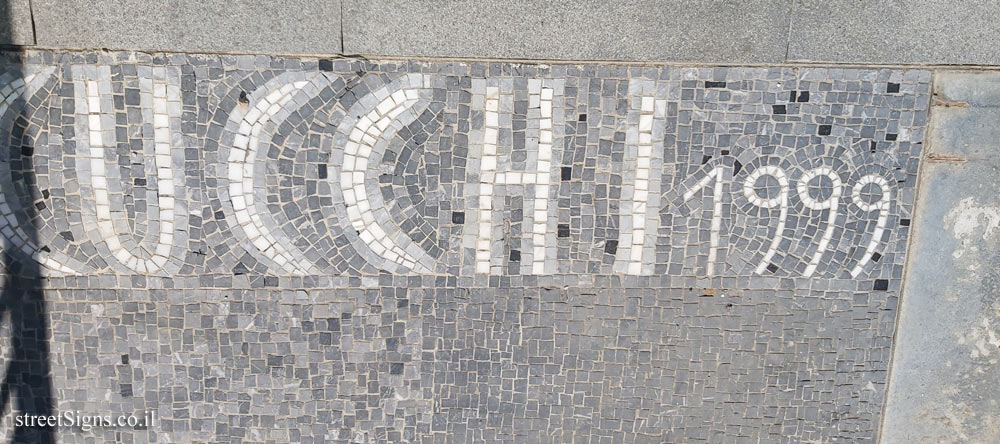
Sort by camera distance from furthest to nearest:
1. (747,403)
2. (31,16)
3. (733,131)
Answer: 1. (747,403)
2. (733,131)
3. (31,16)

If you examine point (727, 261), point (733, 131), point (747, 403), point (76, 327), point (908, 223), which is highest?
point (733, 131)

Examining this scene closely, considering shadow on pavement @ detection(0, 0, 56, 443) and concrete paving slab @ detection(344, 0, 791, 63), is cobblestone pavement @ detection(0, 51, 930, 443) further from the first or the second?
concrete paving slab @ detection(344, 0, 791, 63)

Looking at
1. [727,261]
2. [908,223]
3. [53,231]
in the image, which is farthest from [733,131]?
[53,231]

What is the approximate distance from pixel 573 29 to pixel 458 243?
1.71 metres

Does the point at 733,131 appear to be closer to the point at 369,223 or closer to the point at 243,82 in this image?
the point at 369,223

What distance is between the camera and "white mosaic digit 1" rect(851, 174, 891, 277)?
4426mm

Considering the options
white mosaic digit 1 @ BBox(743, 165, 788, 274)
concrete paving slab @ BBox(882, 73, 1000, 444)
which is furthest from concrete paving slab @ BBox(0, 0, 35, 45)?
concrete paving slab @ BBox(882, 73, 1000, 444)

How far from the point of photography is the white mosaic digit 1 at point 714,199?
436 cm

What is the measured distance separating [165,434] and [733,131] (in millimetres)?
4713

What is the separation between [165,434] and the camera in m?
4.47

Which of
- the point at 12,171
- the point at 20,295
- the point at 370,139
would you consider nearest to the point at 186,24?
the point at 370,139

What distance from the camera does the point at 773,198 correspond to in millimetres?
4402

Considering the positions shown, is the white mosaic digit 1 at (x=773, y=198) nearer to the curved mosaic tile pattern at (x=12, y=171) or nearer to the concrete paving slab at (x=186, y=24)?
the concrete paving slab at (x=186, y=24)

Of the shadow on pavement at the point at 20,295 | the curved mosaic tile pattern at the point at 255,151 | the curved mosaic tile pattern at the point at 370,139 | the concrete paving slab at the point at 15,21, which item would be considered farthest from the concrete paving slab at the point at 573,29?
the shadow on pavement at the point at 20,295
